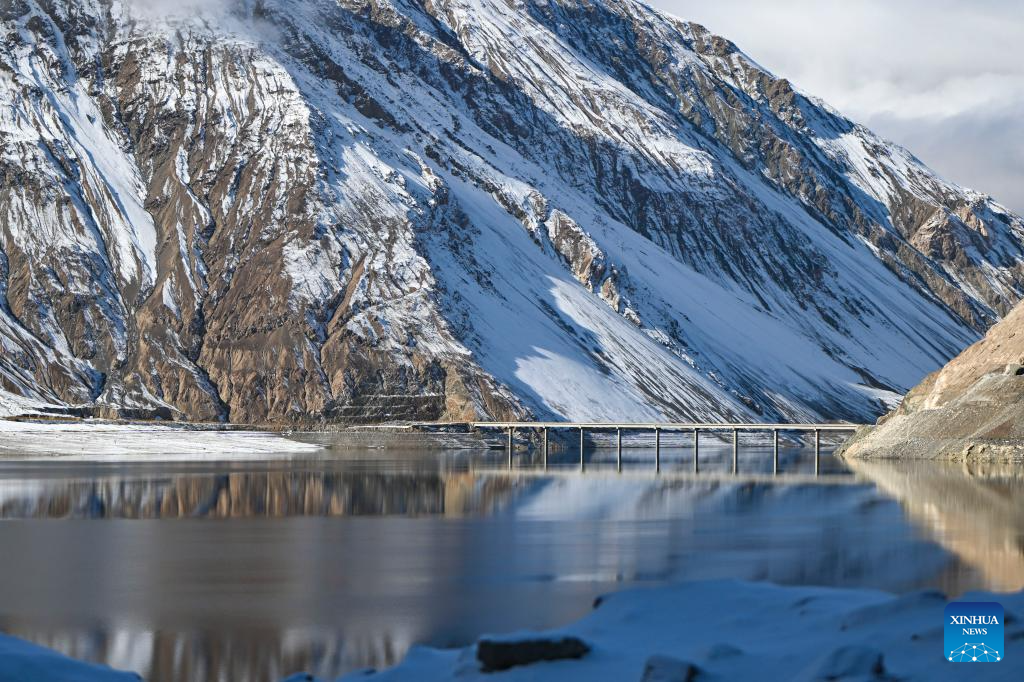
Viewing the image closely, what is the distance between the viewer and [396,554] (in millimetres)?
54219

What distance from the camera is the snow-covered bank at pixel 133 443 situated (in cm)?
15438

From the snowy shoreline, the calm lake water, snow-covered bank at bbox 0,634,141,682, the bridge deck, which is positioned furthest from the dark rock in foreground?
the bridge deck

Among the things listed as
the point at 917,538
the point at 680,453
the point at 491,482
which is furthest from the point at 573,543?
the point at 680,453

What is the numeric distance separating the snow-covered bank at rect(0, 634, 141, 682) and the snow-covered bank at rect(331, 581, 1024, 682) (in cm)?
447

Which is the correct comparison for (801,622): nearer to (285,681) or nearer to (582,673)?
(582,673)

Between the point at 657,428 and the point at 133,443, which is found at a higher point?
the point at 657,428

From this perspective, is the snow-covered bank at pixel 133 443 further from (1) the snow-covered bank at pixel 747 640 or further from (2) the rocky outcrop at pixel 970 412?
(1) the snow-covered bank at pixel 747 640

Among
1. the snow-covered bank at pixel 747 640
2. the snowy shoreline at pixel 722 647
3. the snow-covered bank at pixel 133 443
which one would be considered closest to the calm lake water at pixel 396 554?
the snowy shoreline at pixel 722 647

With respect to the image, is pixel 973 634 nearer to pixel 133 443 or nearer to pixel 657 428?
pixel 657 428

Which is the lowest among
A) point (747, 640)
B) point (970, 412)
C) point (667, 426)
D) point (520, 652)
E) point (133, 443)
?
point (520, 652)

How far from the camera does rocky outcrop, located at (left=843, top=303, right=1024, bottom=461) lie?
119 m

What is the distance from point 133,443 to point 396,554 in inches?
4587

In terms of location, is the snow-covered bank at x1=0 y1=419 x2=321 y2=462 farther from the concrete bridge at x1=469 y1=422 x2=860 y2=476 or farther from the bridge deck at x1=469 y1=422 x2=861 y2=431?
the concrete bridge at x1=469 y1=422 x2=860 y2=476

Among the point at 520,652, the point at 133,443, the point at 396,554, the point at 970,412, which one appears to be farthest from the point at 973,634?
the point at 133,443
